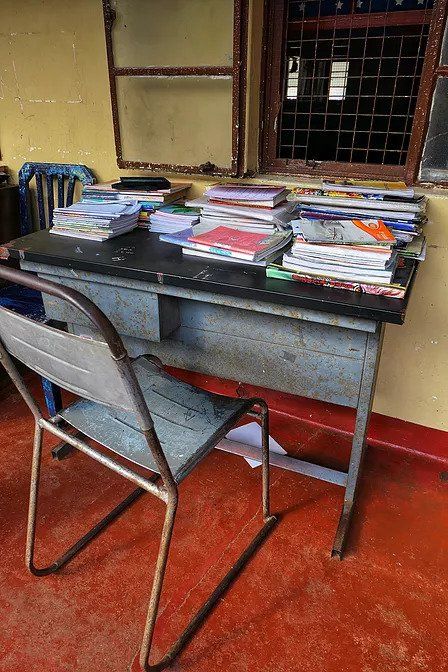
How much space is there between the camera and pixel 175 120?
6.67 feet

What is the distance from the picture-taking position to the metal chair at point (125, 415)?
0.92m

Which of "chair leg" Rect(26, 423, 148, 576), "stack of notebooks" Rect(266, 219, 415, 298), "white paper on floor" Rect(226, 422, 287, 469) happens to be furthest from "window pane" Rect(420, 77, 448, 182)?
"chair leg" Rect(26, 423, 148, 576)

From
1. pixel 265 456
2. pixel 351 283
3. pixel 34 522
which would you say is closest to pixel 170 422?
pixel 265 456

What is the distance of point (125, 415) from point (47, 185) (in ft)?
4.92

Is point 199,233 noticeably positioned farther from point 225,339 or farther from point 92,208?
point 92,208

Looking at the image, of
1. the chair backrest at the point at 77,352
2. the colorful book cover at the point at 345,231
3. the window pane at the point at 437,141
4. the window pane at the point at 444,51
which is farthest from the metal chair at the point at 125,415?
the window pane at the point at 444,51

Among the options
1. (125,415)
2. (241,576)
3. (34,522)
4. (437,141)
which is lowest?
(241,576)

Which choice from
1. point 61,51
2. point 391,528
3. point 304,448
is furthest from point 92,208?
point 391,528

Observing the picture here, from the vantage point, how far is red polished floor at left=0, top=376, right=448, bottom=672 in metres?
1.29

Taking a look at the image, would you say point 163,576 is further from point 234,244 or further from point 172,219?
point 172,219

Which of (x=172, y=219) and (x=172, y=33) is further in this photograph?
(x=172, y=33)

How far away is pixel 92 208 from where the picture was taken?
70.1 inches

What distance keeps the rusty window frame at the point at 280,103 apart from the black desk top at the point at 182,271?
2.22 feet

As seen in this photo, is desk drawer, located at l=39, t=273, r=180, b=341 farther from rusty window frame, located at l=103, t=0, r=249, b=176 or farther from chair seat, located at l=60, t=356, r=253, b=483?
rusty window frame, located at l=103, t=0, r=249, b=176
